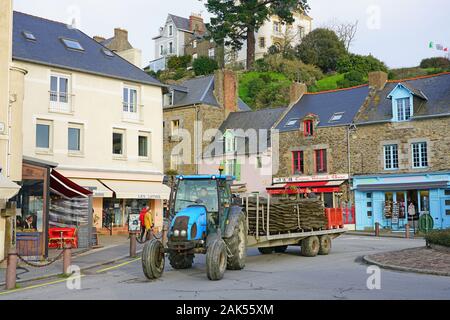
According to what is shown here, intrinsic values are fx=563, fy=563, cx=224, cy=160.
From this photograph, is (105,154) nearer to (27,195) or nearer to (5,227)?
(27,195)

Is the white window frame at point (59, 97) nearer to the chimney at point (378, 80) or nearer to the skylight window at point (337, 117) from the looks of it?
the skylight window at point (337, 117)

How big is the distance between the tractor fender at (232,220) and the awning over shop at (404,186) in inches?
788

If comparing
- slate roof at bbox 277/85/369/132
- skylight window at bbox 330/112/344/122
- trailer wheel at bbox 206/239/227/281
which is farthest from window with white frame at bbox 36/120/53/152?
trailer wheel at bbox 206/239/227/281

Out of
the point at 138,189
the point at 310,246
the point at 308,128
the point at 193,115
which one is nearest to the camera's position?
the point at 310,246

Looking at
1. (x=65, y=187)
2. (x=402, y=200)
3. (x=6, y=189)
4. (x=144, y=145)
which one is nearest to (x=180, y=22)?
(x=144, y=145)

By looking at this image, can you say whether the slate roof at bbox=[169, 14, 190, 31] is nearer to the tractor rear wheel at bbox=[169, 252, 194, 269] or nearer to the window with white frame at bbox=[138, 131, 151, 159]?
the window with white frame at bbox=[138, 131, 151, 159]

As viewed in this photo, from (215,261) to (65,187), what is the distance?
11264 millimetres

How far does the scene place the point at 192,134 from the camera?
4312 centimetres

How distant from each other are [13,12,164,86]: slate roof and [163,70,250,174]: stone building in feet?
33.5

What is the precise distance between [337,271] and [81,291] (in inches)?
244

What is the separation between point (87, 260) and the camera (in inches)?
709

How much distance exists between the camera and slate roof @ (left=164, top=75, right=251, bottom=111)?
143 feet

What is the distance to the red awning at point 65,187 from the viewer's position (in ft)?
70.2

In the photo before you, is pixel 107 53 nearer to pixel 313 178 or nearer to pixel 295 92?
pixel 295 92
